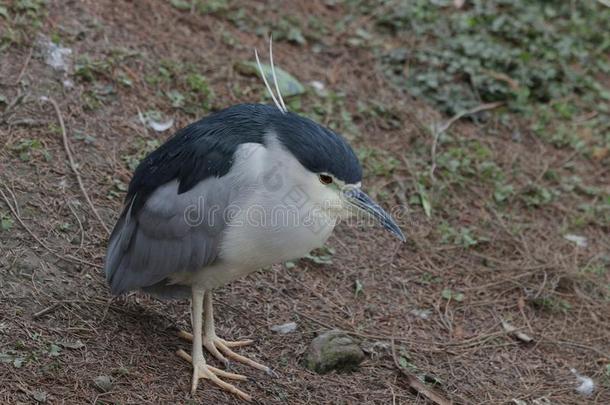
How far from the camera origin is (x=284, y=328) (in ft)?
14.8

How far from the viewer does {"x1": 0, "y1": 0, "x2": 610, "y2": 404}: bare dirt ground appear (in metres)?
4.05

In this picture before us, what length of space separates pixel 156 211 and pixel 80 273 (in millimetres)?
711

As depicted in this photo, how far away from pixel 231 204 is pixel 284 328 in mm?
1033

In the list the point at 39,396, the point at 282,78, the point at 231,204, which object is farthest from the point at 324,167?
the point at 282,78

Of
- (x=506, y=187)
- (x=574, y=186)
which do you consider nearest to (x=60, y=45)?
(x=506, y=187)

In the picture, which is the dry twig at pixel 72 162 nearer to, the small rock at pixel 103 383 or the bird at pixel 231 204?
the bird at pixel 231 204

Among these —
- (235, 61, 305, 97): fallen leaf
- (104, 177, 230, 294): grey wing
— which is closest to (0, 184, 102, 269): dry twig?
(104, 177, 230, 294): grey wing

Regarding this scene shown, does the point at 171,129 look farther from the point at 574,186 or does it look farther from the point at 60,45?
the point at 574,186

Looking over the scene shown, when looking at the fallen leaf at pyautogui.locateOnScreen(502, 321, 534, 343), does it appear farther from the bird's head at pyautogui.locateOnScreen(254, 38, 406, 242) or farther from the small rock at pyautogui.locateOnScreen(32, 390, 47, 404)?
the small rock at pyautogui.locateOnScreen(32, 390, 47, 404)

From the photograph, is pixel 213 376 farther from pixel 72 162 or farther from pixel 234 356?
pixel 72 162

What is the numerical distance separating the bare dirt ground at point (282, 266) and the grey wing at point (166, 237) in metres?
0.29

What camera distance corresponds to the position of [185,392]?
3916 mm

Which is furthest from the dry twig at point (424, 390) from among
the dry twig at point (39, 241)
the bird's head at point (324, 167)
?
the dry twig at point (39, 241)

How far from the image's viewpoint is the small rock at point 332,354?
4.26 meters
